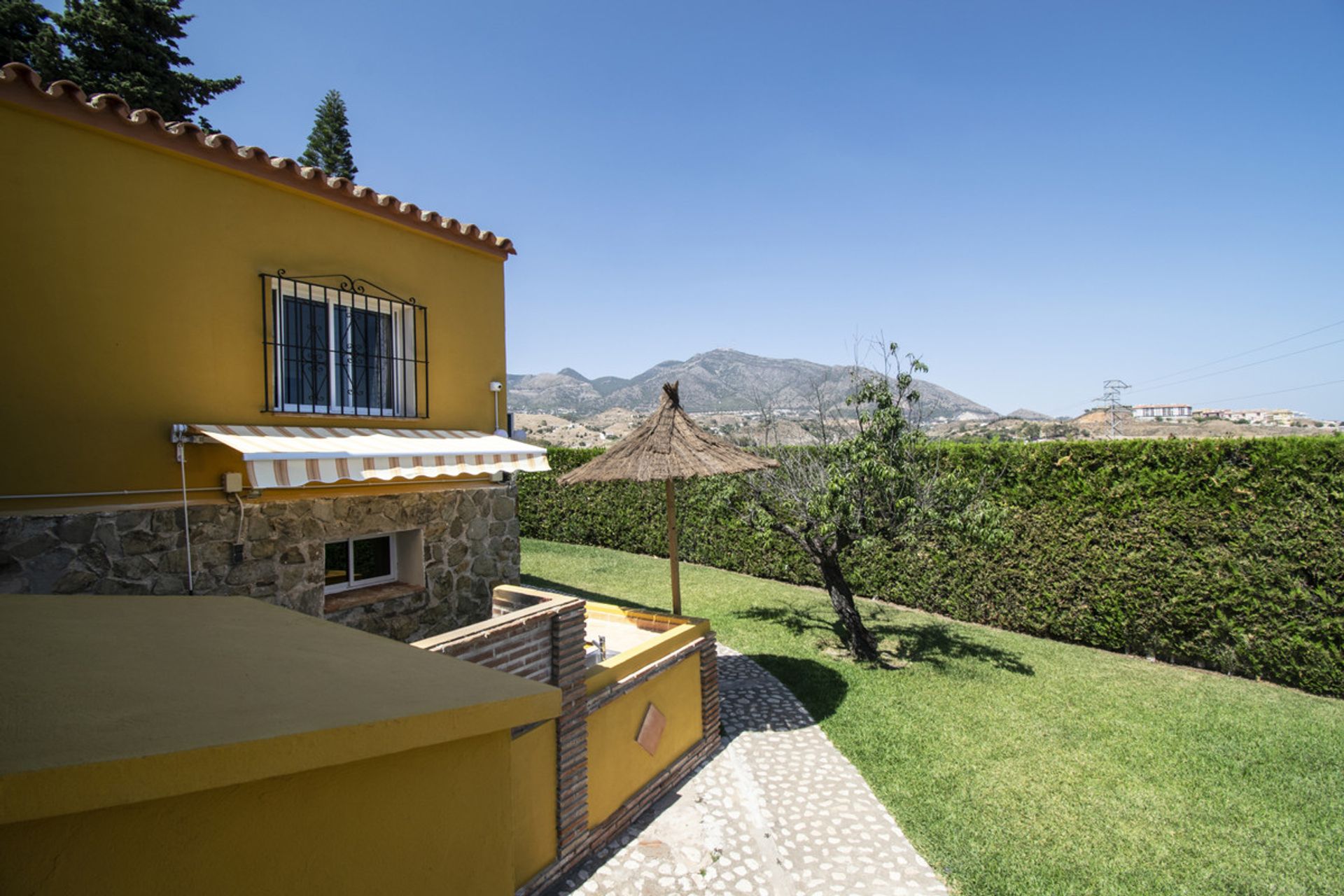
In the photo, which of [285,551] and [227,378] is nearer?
[227,378]

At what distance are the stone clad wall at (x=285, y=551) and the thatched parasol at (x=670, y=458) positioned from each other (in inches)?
113

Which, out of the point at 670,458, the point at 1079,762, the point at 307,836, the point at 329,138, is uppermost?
the point at 329,138

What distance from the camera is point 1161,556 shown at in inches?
632

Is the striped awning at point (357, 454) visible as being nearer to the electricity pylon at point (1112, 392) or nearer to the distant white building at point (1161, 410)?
the electricity pylon at point (1112, 392)

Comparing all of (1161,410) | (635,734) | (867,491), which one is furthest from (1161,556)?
(1161,410)

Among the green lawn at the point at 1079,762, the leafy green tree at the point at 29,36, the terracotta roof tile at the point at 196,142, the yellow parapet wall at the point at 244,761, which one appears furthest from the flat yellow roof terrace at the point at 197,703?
the leafy green tree at the point at 29,36

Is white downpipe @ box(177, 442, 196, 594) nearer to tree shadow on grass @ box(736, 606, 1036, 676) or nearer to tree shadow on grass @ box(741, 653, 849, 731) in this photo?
tree shadow on grass @ box(741, 653, 849, 731)

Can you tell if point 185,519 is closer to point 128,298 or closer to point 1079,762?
point 128,298

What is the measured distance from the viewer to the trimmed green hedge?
46.3 feet

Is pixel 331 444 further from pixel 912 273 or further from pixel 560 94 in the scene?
pixel 912 273

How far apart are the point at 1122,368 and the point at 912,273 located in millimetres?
53059

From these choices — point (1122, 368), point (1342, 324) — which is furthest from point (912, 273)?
point (1342, 324)

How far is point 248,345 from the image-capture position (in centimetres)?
1031

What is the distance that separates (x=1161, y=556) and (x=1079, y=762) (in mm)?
8187
